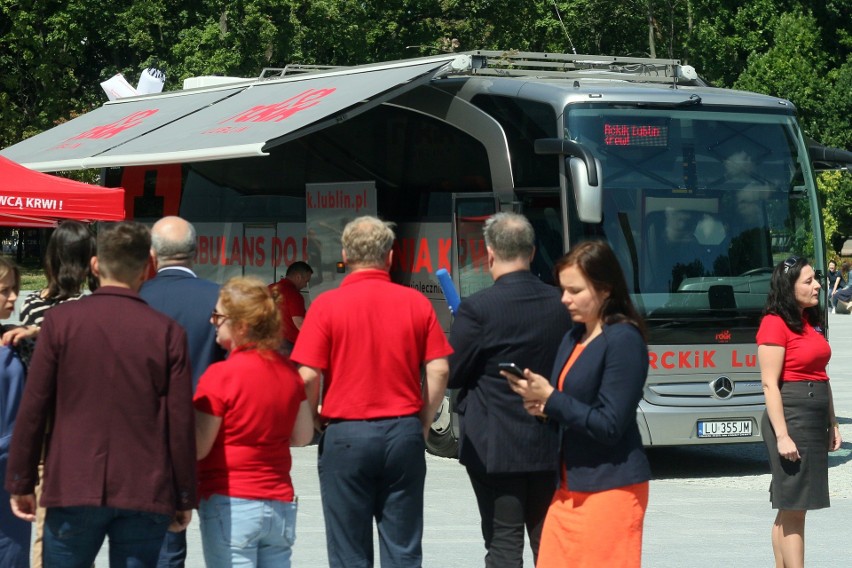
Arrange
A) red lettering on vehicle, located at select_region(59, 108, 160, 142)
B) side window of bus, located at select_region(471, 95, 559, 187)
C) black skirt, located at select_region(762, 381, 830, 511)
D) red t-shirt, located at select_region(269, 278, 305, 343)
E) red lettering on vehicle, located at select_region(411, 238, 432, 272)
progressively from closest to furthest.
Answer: black skirt, located at select_region(762, 381, 830, 511), side window of bus, located at select_region(471, 95, 559, 187), red lettering on vehicle, located at select_region(411, 238, 432, 272), red t-shirt, located at select_region(269, 278, 305, 343), red lettering on vehicle, located at select_region(59, 108, 160, 142)

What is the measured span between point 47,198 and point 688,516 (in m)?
5.19

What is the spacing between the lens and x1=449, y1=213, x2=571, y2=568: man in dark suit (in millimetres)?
5684

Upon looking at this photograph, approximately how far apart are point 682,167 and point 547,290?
237 inches

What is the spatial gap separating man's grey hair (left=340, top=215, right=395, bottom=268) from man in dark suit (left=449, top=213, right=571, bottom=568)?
1.40 ft

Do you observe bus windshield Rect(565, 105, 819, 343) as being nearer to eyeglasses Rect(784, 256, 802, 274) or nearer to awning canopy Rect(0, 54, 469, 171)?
awning canopy Rect(0, 54, 469, 171)

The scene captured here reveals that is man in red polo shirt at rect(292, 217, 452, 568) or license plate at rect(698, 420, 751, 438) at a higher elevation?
man in red polo shirt at rect(292, 217, 452, 568)

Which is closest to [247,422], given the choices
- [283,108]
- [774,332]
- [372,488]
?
[372,488]

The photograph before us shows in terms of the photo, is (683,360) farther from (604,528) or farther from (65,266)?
(604,528)

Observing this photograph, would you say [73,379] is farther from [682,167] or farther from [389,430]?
[682,167]

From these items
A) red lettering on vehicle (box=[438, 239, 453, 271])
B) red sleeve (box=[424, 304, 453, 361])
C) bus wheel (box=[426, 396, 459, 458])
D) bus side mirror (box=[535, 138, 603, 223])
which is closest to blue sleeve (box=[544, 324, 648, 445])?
red sleeve (box=[424, 304, 453, 361])

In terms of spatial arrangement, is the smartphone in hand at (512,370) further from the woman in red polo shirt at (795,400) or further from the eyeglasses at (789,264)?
the eyeglasses at (789,264)

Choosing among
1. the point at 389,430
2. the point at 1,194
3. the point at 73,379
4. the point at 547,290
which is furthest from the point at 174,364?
the point at 1,194

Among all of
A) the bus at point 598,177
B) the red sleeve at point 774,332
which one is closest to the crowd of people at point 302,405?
the red sleeve at point 774,332

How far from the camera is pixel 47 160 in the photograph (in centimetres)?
1515
